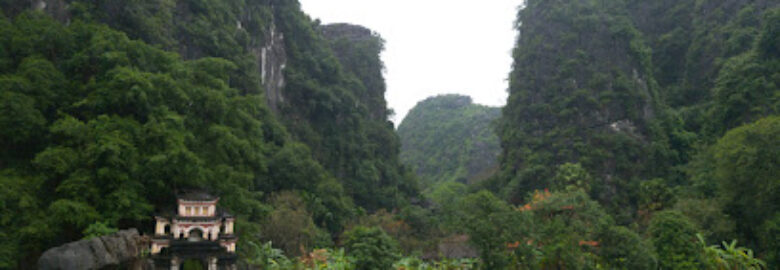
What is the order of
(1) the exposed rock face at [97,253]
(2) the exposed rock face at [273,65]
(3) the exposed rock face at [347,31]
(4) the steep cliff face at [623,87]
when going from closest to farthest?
(1) the exposed rock face at [97,253] < (4) the steep cliff face at [623,87] < (2) the exposed rock face at [273,65] < (3) the exposed rock face at [347,31]

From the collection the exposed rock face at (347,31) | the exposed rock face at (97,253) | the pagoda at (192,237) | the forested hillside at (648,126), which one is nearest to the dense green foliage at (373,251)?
the forested hillside at (648,126)

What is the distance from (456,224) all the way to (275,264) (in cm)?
700

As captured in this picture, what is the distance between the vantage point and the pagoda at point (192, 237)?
50.4 ft

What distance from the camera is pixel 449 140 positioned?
7969cm

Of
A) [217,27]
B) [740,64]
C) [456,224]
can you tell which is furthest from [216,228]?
[740,64]

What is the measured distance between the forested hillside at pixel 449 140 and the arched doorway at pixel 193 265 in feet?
161

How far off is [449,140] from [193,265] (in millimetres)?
65784

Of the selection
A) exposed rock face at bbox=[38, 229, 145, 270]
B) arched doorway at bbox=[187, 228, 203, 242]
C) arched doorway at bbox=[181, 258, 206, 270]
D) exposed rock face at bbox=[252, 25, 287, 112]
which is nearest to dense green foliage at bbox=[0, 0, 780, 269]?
exposed rock face at bbox=[252, 25, 287, 112]

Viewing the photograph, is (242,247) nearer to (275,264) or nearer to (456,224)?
(275,264)

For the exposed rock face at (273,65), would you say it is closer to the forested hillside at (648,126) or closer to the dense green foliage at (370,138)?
the dense green foliage at (370,138)

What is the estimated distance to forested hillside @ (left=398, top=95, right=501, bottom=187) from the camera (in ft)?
232

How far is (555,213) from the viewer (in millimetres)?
22953

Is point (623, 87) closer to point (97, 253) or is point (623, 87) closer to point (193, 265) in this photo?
point (193, 265)

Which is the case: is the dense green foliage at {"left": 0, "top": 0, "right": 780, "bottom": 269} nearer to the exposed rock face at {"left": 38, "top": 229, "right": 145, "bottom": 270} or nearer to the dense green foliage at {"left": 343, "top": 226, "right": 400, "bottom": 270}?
the dense green foliage at {"left": 343, "top": 226, "right": 400, "bottom": 270}
